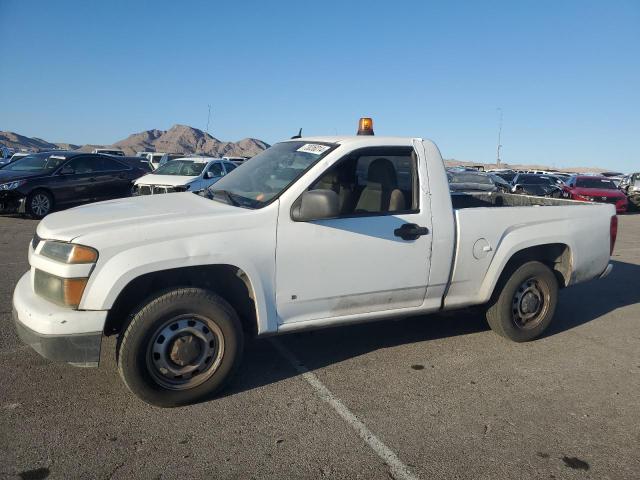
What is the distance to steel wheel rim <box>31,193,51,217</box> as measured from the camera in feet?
38.9

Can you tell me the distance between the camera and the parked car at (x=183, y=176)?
41.4ft

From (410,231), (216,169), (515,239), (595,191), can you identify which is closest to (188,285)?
(410,231)

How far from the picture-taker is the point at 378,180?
4266mm

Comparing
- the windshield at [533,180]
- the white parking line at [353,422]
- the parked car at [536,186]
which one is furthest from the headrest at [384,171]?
the windshield at [533,180]

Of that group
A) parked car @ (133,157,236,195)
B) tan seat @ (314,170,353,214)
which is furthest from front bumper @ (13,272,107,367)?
parked car @ (133,157,236,195)

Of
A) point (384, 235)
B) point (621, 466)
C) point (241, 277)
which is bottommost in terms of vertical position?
point (621, 466)

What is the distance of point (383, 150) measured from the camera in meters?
4.20

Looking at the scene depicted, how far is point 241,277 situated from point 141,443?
1179 millimetres

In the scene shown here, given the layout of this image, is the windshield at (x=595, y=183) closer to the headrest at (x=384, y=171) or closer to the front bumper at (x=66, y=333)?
the headrest at (x=384, y=171)

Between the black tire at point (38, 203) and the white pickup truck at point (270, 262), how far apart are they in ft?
29.9

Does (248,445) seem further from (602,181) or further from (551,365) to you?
(602,181)

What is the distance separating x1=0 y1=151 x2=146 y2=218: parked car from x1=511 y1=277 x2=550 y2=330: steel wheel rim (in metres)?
10.8

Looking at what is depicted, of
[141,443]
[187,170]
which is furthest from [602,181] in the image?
[141,443]

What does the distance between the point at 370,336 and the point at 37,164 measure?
11.0 m
